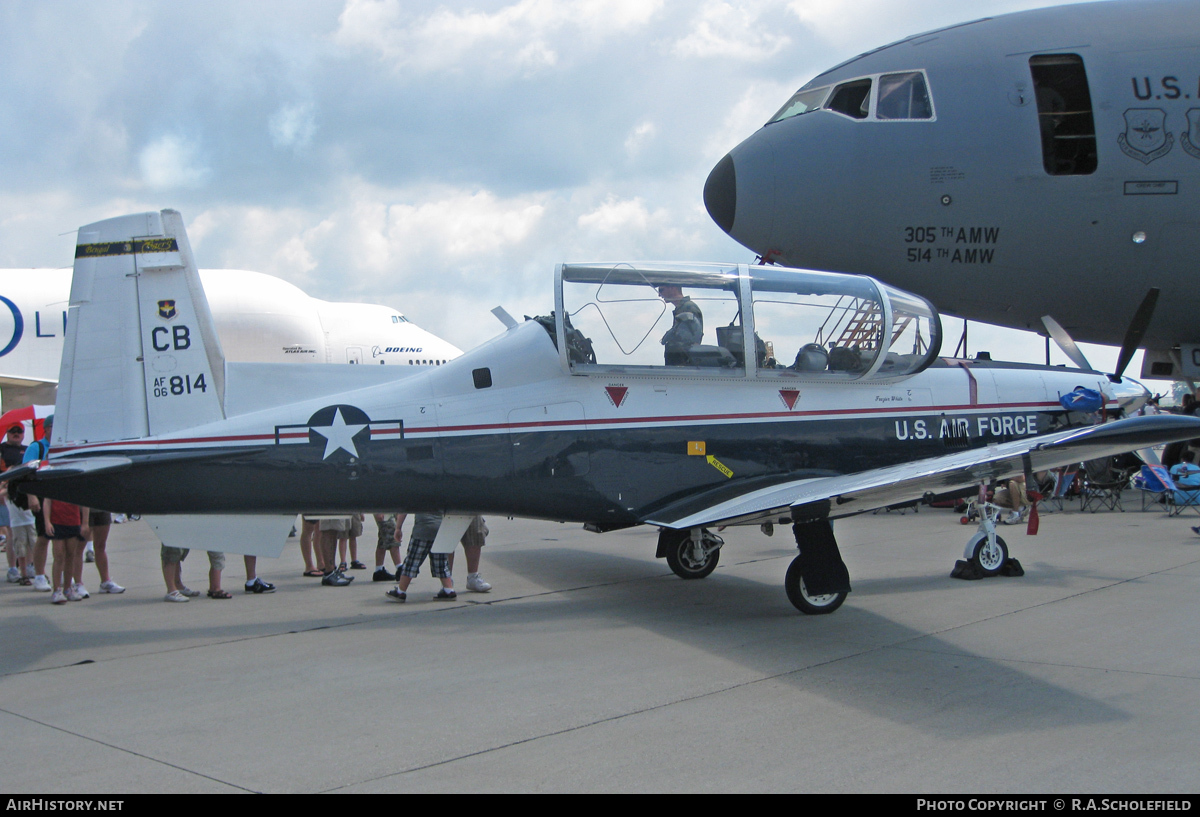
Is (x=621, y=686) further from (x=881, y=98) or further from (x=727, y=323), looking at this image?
(x=881, y=98)

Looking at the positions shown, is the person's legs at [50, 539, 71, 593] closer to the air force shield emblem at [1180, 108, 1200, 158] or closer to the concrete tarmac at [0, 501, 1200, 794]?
the concrete tarmac at [0, 501, 1200, 794]

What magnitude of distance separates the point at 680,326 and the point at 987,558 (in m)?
4.01

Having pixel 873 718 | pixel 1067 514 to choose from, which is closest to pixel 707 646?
pixel 873 718

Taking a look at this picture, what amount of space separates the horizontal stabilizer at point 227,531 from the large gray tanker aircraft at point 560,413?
16mm

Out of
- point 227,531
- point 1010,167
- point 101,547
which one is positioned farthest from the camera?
point 1010,167

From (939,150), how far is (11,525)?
11.5 metres

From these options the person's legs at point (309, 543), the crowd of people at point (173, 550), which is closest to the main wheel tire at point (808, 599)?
the crowd of people at point (173, 550)

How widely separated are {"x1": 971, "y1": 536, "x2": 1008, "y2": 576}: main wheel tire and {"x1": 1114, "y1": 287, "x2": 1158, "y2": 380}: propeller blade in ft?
6.91

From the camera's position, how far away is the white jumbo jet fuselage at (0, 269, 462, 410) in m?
23.5

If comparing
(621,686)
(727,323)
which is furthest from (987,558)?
(621,686)

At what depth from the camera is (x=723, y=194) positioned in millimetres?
11344

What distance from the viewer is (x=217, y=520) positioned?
22.6 ft

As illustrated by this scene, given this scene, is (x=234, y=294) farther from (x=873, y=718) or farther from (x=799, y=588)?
(x=873, y=718)

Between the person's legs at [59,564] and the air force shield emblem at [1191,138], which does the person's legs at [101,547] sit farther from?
the air force shield emblem at [1191,138]
